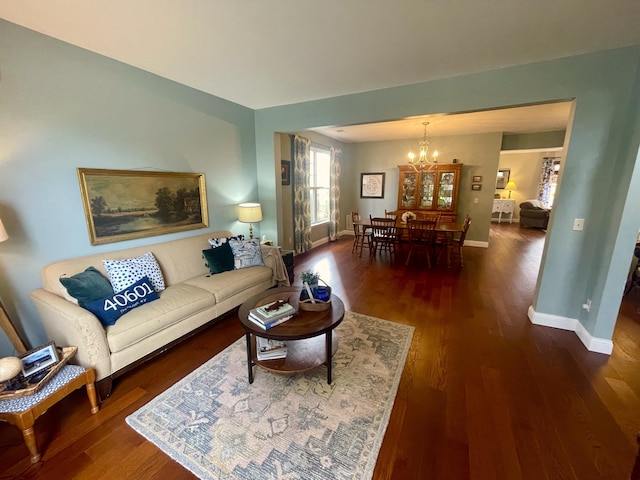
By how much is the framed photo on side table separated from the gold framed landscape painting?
4981 millimetres

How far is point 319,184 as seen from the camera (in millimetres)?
6418

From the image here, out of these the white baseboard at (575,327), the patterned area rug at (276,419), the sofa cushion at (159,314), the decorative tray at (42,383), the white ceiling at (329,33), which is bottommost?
the patterned area rug at (276,419)

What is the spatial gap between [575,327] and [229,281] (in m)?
3.67

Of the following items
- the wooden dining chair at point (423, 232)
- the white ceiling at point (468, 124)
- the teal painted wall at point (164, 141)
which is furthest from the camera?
the wooden dining chair at point (423, 232)

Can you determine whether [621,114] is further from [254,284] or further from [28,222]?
[28,222]

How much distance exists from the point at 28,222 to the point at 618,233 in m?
4.82

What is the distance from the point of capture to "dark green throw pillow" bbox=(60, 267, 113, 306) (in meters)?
1.95

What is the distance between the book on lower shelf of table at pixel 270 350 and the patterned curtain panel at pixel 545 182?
435 inches

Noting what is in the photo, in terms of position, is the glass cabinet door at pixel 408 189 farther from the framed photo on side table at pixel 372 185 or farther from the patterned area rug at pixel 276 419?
the patterned area rug at pixel 276 419

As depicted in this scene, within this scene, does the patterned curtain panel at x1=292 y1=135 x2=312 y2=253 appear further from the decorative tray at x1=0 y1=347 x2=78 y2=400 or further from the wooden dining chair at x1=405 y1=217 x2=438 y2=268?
the decorative tray at x1=0 y1=347 x2=78 y2=400

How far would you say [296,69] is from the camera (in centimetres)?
262

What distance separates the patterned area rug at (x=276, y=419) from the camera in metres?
1.42

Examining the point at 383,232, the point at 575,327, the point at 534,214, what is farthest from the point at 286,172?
the point at 534,214

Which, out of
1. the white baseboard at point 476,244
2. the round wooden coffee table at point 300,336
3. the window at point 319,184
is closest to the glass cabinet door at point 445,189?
the white baseboard at point 476,244
